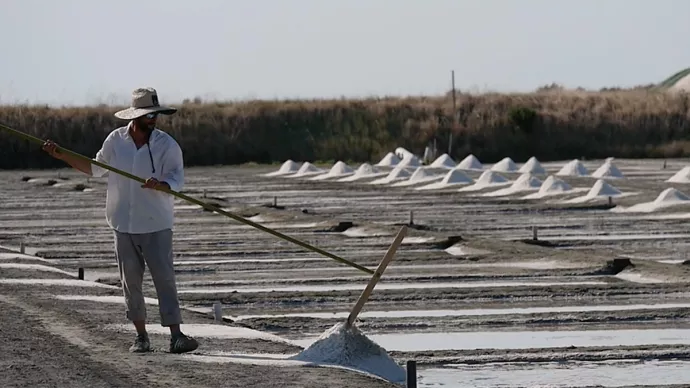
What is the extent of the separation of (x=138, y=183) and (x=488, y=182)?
26146 mm

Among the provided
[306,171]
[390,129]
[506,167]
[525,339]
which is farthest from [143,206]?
[390,129]

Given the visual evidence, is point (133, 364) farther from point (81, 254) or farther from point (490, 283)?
point (81, 254)

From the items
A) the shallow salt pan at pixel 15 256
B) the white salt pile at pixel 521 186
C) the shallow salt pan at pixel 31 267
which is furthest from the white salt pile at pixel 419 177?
the shallow salt pan at pixel 31 267

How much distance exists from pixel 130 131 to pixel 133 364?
4.57 feet

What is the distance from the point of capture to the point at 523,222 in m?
25.5

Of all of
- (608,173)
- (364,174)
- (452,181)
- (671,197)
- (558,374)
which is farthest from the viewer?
(364,174)

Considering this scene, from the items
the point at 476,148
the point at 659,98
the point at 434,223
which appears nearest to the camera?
the point at 434,223

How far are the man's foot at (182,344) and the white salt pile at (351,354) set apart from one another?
0.58 metres

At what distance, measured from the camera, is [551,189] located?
3178cm

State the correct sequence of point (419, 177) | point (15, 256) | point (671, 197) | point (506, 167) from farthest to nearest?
point (506, 167) < point (419, 177) < point (671, 197) < point (15, 256)

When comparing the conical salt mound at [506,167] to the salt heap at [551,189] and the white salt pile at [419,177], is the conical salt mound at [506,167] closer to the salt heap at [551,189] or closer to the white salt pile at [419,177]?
the white salt pile at [419,177]

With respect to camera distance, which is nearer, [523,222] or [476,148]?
[523,222]

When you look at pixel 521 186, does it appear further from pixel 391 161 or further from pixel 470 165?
pixel 391 161

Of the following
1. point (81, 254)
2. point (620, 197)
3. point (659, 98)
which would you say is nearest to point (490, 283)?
point (81, 254)
